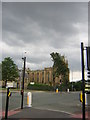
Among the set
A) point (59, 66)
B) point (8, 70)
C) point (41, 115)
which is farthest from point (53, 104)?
point (8, 70)

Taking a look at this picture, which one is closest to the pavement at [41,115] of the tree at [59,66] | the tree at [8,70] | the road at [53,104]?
the road at [53,104]

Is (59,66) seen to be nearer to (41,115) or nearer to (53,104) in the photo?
(53,104)

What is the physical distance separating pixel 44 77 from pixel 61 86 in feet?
92.2

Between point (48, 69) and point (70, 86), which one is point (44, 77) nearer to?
point (48, 69)

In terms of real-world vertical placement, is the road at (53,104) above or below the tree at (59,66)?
below

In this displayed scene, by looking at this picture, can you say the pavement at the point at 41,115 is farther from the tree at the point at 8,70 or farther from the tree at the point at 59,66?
the tree at the point at 8,70

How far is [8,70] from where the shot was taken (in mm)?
56125

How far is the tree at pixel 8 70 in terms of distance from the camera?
2191 inches

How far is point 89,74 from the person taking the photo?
631 cm

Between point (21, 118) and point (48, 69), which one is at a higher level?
point (48, 69)

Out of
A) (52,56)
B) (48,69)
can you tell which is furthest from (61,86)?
(48,69)

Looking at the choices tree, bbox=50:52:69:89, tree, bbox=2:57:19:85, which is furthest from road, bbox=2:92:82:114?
tree, bbox=2:57:19:85

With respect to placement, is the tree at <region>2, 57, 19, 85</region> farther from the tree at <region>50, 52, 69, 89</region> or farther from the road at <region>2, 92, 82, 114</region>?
the road at <region>2, 92, 82, 114</region>

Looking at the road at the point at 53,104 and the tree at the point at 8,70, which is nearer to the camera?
the road at the point at 53,104
